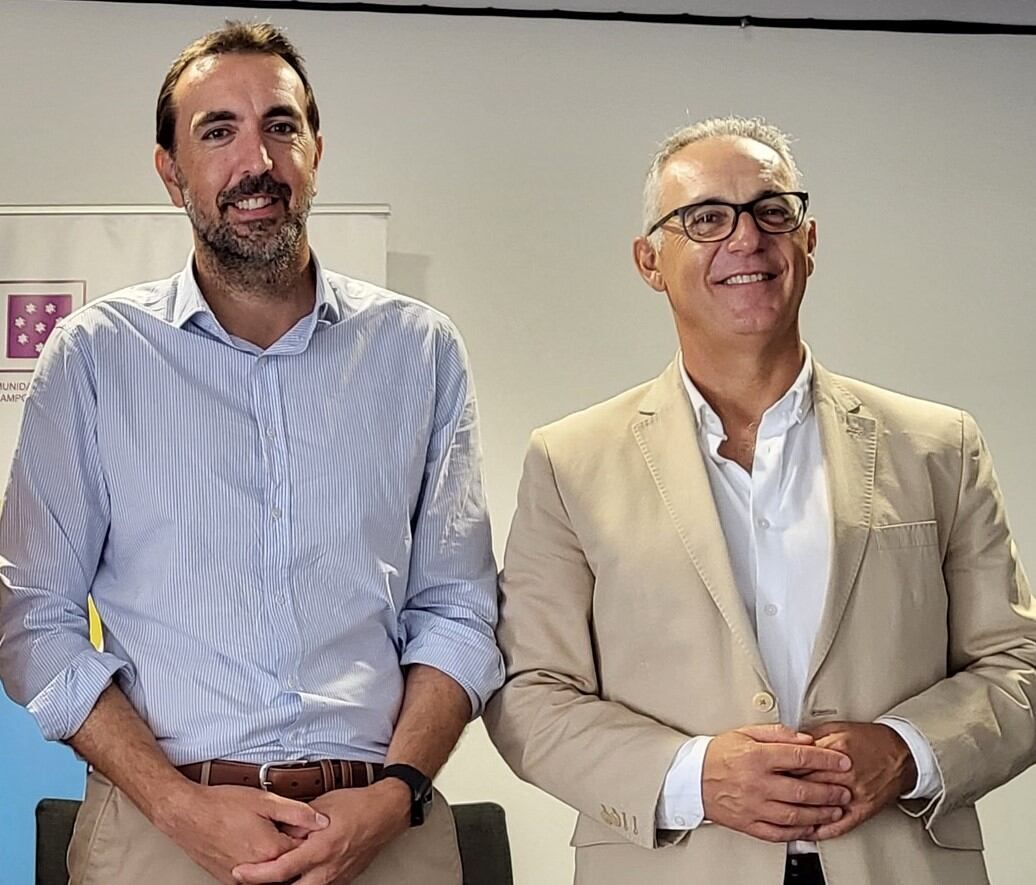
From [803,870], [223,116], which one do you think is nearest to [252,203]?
[223,116]

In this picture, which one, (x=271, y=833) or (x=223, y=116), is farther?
(x=223, y=116)

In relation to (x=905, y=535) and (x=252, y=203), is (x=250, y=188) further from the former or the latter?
(x=905, y=535)

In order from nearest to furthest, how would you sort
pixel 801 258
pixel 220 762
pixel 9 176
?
pixel 220 762, pixel 801 258, pixel 9 176

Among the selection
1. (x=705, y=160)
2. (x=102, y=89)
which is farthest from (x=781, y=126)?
(x=705, y=160)

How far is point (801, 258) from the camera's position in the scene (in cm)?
229

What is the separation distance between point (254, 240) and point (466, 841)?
221cm

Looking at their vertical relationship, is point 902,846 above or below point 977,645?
below

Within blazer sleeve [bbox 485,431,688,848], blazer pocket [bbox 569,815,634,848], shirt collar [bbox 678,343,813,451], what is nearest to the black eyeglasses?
shirt collar [bbox 678,343,813,451]

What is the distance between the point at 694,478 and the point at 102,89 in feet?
9.12

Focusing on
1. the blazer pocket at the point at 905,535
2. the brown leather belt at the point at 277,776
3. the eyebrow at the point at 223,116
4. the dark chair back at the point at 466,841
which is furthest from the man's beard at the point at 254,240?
the dark chair back at the point at 466,841

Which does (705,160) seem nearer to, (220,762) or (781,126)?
(220,762)

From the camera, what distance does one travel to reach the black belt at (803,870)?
2.01 m

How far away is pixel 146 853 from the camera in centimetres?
201

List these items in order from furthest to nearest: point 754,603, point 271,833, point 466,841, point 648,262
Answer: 1. point 466,841
2. point 648,262
3. point 754,603
4. point 271,833
